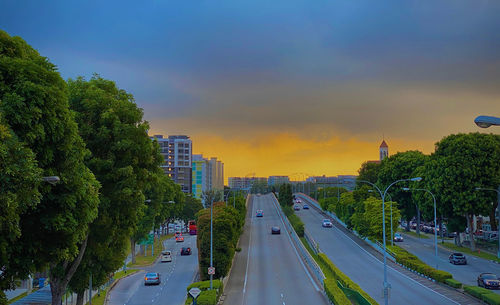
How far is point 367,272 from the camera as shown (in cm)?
4906

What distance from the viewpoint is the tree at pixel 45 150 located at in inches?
613

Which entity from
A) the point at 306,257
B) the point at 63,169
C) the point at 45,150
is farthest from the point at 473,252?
the point at 45,150

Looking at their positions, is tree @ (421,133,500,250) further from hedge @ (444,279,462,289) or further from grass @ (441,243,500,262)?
hedge @ (444,279,462,289)

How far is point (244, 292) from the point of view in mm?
39844

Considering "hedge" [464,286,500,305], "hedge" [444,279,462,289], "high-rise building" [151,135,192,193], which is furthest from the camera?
"high-rise building" [151,135,192,193]

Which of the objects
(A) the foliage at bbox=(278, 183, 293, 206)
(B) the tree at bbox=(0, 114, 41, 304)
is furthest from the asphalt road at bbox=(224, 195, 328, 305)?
(A) the foliage at bbox=(278, 183, 293, 206)

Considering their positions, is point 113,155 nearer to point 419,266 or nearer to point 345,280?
point 345,280

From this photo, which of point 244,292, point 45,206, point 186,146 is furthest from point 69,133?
point 186,146

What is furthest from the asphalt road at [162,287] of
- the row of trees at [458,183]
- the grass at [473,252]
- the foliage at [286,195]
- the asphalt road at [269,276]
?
the foliage at [286,195]

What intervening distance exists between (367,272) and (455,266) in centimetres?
1114

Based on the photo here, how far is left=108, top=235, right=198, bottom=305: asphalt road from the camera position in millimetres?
38781

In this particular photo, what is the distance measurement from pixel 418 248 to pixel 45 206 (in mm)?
59722

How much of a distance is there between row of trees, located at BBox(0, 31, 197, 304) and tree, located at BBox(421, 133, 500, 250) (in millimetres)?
45359

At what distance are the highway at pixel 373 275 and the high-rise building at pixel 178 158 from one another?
117150mm
